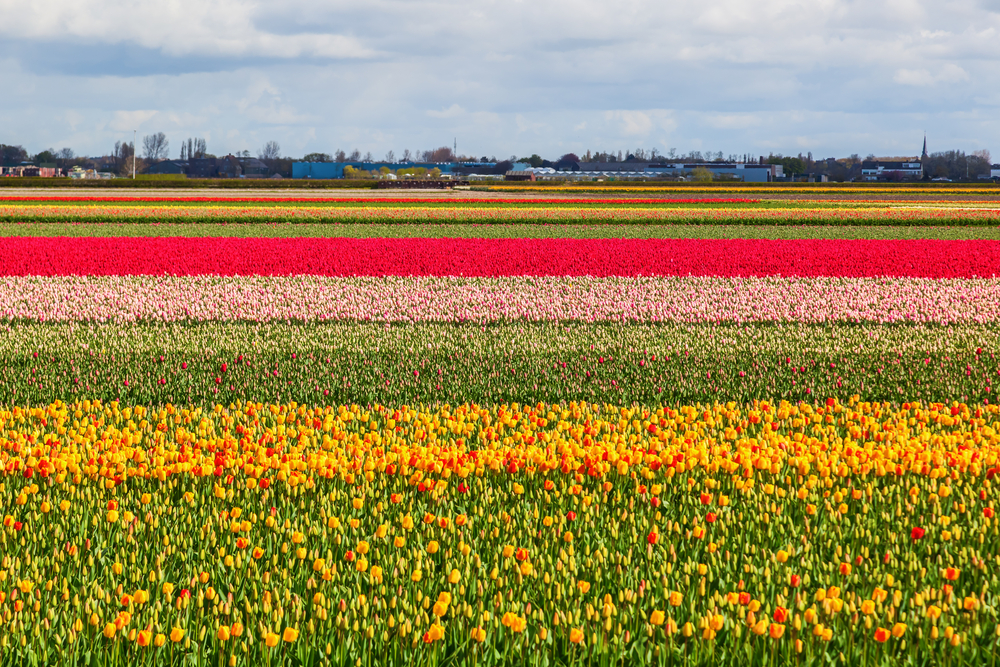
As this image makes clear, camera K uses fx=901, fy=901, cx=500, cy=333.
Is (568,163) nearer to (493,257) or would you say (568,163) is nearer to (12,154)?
(12,154)

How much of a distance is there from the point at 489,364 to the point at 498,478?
4147 millimetres

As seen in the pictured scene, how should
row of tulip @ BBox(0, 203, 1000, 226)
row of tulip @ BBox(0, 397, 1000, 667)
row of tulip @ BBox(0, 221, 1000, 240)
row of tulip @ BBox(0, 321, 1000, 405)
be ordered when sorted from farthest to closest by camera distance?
row of tulip @ BBox(0, 203, 1000, 226) < row of tulip @ BBox(0, 221, 1000, 240) < row of tulip @ BBox(0, 321, 1000, 405) < row of tulip @ BBox(0, 397, 1000, 667)

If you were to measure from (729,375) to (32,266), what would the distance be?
1524 cm

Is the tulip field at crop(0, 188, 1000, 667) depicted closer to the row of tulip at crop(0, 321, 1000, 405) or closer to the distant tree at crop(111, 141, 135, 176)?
the row of tulip at crop(0, 321, 1000, 405)

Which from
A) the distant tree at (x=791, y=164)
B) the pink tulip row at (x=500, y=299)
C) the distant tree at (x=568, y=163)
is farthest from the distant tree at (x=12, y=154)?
the pink tulip row at (x=500, y=299)

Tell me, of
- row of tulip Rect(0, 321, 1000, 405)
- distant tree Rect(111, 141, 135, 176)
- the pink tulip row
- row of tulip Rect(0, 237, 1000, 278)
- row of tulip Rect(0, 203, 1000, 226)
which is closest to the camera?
row of tulip Rect(0, 321, 1000, 405)

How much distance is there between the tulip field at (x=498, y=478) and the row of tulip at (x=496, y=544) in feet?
0.07

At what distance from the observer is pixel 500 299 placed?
14695 millimetres

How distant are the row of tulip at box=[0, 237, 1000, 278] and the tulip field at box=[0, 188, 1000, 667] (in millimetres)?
3220

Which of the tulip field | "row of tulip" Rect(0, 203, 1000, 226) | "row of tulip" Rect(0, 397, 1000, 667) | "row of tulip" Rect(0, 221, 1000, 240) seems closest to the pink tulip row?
the tulip field

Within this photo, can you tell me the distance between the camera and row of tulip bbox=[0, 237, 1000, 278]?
720 inches

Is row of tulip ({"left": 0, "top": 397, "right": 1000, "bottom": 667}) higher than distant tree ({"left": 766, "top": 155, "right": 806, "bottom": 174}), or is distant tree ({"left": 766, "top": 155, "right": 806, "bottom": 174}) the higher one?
distant tree ({"left": 766, "top": 155, "right": 806, "bottom": 174})

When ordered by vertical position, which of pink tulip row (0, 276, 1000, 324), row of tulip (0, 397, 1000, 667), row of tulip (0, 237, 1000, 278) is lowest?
row of tulip (0, 397, 1000, 667)

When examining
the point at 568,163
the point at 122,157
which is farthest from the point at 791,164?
the point at 122,157
